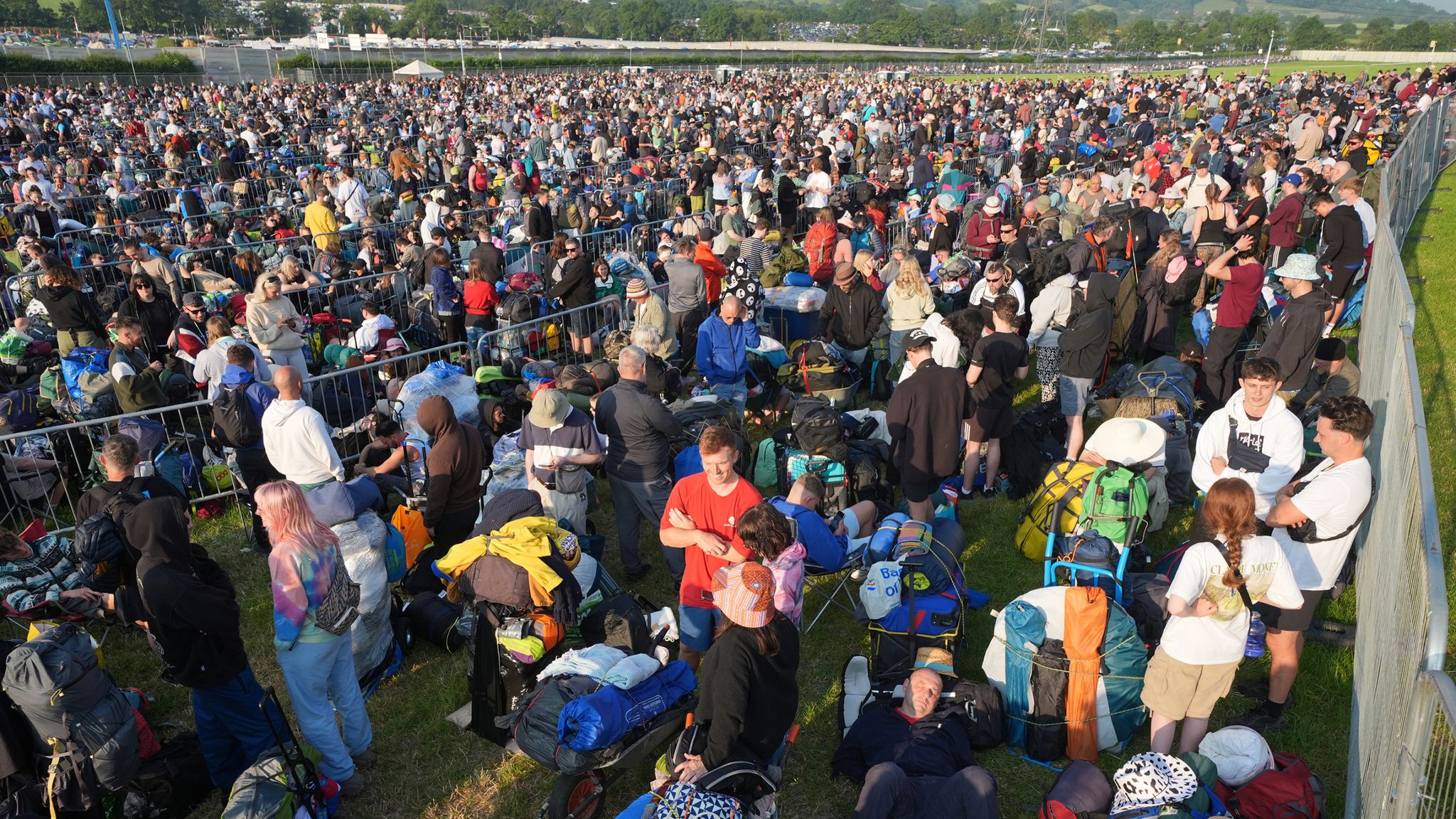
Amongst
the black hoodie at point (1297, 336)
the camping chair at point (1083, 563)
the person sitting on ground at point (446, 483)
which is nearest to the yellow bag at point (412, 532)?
the person sitting on ground at point (446, 483)

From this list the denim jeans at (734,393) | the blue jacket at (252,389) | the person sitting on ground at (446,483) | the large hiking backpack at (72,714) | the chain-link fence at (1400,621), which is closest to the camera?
the chain-link fence at (1400,621)

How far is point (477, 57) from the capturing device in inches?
2596

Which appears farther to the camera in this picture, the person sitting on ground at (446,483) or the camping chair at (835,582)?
the person sitting on ground at (446,483)

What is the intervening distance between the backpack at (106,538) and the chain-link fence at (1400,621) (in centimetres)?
630

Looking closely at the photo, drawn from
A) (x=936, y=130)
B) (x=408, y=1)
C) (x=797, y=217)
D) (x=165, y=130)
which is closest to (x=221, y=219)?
(x=797, y=217)

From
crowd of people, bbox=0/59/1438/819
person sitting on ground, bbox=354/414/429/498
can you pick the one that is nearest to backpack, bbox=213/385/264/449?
crowd of people, bbox=0/59/1438/819

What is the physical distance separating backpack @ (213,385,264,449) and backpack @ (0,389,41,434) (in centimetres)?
241

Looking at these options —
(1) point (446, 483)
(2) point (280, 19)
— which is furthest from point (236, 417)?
(2) point (280, 19)

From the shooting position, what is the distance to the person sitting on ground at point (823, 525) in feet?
18.5

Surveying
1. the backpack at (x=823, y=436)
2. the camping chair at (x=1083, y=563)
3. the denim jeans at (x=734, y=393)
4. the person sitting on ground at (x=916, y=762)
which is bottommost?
the person sitting on ground at (x=916, y=762)

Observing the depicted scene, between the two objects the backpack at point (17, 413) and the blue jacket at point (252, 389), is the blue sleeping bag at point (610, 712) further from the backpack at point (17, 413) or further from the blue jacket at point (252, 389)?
the backpack at point (17, 413)

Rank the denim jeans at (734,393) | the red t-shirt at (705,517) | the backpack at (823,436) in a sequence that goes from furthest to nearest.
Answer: the denim jeans at (734,393) < the backpack at (823,436) < the red t-shirt at (705,517)

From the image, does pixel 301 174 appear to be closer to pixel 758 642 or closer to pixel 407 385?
pixel 407 385

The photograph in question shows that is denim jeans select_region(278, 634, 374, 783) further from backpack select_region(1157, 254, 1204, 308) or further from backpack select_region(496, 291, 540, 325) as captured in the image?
backpack select_region(1157, 254, 1204, 308)
